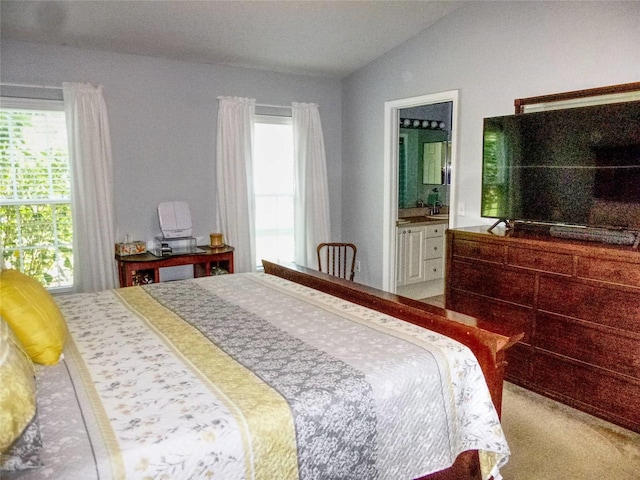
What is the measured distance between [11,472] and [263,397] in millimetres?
616

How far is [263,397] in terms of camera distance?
1359mm

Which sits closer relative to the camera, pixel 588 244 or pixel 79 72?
pixel 588 244

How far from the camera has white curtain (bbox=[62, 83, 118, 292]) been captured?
3.62m

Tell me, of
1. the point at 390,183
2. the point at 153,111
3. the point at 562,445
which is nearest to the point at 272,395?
the point at 562,445

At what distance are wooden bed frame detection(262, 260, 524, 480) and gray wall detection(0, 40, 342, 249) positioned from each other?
2.31m

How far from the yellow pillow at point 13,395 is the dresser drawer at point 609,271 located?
100 inches

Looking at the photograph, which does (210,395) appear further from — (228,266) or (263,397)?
(228,266)

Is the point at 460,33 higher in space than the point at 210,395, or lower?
higher

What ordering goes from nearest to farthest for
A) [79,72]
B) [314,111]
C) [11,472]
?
[11,472], [79,72], [314,111]

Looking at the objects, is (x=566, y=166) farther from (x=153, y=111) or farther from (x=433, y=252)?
(x=153, y=111)

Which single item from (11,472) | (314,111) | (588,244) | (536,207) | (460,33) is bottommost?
(11,472)

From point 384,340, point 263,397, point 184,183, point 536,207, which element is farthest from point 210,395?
point 184,183

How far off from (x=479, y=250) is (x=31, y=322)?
2.53 meters

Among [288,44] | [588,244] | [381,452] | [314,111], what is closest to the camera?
[381,452]
